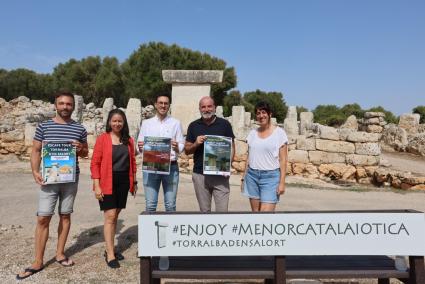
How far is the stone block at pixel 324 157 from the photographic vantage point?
10242 mm

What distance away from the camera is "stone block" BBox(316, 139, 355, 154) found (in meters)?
10.2

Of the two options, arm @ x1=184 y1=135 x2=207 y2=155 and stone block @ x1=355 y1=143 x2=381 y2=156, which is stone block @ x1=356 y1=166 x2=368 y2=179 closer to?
stone block @ x1=355 y1=143 x2=381 y2=156

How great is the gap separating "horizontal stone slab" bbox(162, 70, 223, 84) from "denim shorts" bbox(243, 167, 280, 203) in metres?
5.48

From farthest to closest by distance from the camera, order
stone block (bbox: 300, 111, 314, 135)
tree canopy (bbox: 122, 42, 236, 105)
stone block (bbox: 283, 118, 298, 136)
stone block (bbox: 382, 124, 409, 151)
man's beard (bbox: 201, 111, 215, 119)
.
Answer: tree canopy (bbox: 122, 42, 236, 105)
stone block (bbox: 300, 111, 314, 135)
stone block (bbox: 382, 124, 409, 151)
stone block (bbox: 283, 118, 298, 136)
man's beard (bbox: 201, 111, 215, 119)

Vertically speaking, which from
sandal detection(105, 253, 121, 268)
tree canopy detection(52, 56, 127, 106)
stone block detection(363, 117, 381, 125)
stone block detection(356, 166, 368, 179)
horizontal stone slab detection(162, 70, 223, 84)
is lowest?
sandal detection(105, 253, 121, 268)

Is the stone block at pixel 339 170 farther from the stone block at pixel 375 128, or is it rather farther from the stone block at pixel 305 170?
the stone block at pixel 375 128

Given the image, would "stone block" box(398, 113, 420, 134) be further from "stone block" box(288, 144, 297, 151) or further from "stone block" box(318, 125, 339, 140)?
"stone block" box(288, 144, 297, 151)

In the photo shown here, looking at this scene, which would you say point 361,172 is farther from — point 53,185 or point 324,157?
point 53,185

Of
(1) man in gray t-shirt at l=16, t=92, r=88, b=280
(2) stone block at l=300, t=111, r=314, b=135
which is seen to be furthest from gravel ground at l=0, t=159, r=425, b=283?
(2) stone block at l=300, t=111, r=314, b=135

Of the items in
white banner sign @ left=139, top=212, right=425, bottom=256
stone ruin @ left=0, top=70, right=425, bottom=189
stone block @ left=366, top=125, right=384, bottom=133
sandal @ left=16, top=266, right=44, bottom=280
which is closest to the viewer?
white banner sign @ left=139, top=212, right=425, bottom=256

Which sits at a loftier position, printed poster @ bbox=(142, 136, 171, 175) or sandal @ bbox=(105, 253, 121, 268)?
printed poster @ bbox=(142, 136, 171, 175)

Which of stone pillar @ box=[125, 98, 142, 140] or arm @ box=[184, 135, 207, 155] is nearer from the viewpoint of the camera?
arm @ box=[184, 135, 207, 155]

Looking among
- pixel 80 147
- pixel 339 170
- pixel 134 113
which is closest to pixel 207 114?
pixel 80 147

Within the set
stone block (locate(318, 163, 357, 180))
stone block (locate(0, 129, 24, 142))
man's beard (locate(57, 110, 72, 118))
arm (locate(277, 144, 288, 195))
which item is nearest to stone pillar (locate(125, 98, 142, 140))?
stone block (locate(0, 129, 24, 142))
